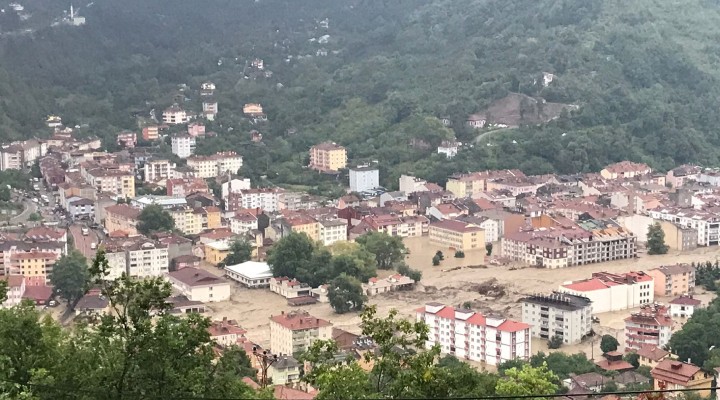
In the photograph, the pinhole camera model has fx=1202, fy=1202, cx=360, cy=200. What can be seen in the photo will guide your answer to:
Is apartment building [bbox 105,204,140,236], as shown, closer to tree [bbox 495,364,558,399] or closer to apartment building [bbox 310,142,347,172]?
apartment building [bbox 310,142,347,172]

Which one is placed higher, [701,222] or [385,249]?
[701,222]

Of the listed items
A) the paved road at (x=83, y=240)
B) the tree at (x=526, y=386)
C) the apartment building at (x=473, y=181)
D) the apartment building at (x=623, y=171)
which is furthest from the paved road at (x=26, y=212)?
the tree at (x=526, y=386)

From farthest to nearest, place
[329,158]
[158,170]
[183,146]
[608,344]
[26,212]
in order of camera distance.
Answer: [183,146] < [329,158] < [158,170] < [26,212] < [608,344]

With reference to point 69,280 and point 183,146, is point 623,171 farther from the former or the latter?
point 69,280

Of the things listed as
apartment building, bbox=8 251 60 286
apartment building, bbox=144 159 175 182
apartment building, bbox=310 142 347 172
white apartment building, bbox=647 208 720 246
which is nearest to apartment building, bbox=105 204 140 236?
apartment building, bbox=8 251 60 286

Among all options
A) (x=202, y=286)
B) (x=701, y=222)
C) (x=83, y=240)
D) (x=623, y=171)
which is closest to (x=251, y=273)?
(x=202, y=286)

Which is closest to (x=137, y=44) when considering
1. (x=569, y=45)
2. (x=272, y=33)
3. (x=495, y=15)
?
(x=272, y=33)
